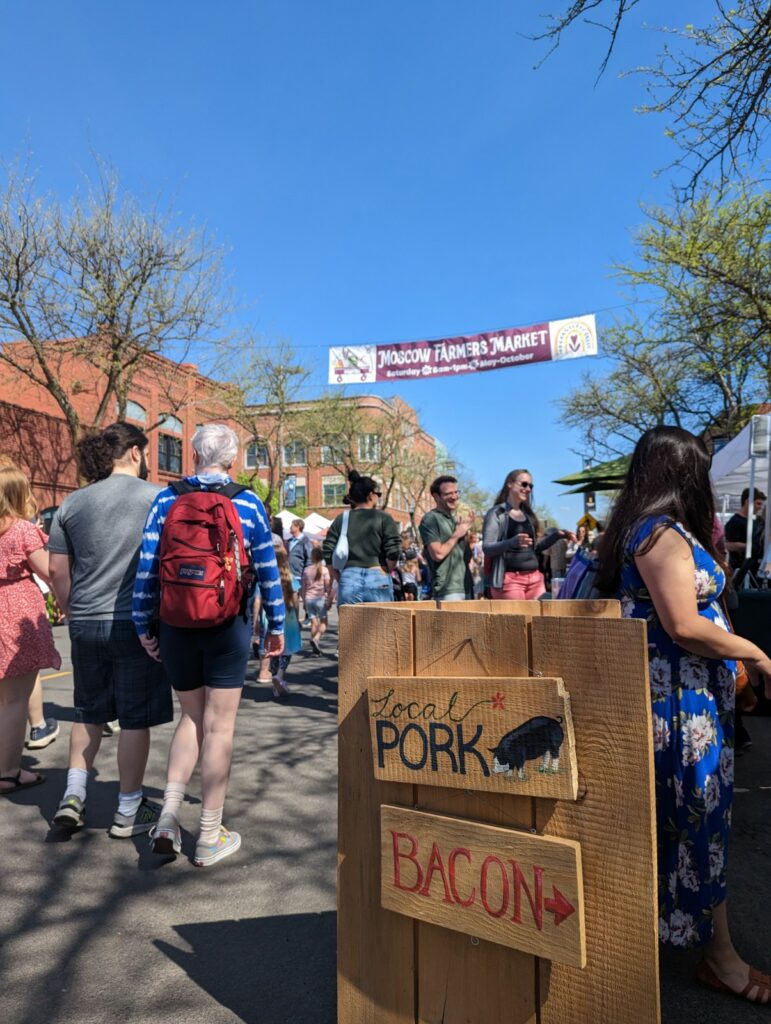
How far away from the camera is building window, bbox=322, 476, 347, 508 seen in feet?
188

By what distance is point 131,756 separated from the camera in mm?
3301

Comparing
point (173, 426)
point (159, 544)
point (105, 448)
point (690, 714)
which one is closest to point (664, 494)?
point (690, 714)

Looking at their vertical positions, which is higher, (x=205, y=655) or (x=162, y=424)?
(x=162, y=424)

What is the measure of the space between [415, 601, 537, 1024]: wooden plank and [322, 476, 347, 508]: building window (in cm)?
5515

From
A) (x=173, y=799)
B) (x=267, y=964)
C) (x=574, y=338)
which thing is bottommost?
(x=267, y=964)

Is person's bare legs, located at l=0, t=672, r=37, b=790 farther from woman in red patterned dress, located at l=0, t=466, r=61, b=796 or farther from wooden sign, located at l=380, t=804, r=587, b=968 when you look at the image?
wooden sign, located at l=380, t=804, r=587, b=968

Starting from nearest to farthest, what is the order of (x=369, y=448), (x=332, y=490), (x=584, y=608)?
(x=584, y=608) < (x=369, y=448) < (x=332, y=490)

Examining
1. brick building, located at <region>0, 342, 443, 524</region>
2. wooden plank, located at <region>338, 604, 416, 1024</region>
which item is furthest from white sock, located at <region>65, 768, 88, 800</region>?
brick building, located at <region>0, 342, 443, 524</region>

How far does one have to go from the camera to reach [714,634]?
6.36 feet

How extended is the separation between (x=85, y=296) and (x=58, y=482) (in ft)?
39.0

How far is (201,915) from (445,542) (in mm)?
3632

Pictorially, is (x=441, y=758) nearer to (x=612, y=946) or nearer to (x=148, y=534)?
(x=612, y=946)

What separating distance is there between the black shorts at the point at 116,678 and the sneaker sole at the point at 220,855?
0.64 metres

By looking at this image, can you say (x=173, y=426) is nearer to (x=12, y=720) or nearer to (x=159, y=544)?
(x=12, y=720)
